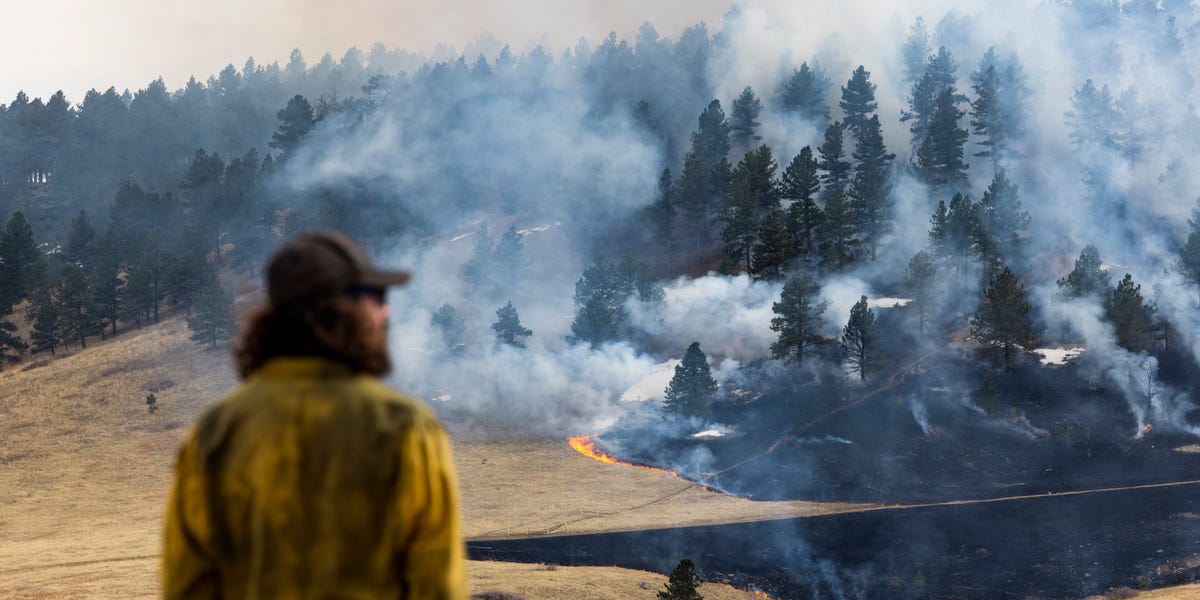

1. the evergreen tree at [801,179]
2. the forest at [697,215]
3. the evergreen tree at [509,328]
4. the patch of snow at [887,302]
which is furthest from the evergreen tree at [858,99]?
the evergreen tree at [509,328]

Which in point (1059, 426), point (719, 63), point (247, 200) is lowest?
point (1059, 426)

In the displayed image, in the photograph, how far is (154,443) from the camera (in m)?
60.0

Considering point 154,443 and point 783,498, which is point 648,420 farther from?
point 154,443

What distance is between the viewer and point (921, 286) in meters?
59.9

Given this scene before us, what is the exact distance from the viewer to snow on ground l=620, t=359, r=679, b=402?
60172 mm

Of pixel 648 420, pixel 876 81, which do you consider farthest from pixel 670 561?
pixel 876 81

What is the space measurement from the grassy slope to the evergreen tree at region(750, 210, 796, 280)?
1881cm

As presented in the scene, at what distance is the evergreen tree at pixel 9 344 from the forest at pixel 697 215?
30cm

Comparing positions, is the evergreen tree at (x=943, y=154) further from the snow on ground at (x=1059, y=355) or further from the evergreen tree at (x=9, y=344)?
the evergreen tree at (x=9, y=344)

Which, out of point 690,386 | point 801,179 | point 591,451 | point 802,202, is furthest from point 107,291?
point 801,179

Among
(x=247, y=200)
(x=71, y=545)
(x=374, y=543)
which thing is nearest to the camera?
(x=374, y=543)

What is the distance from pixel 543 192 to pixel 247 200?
26.1 m

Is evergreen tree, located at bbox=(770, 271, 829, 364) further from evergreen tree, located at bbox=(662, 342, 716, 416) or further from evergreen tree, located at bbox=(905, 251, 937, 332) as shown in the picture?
evergreen tree, located at bbox=(905, 251, 937, 332)

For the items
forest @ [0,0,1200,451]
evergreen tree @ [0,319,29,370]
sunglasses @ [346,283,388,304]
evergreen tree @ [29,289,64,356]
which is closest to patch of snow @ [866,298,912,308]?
forest @ [0,0,1200,451]
